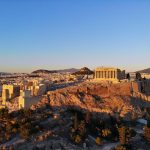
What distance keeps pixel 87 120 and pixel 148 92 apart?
23793 mm

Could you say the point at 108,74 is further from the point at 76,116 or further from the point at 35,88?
the point at 76,116

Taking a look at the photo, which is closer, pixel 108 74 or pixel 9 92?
pixel 9 92

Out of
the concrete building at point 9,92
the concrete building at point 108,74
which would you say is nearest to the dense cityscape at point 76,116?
the concrete building at point 9,92

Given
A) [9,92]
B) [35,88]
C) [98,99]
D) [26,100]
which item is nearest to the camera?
[26,100]

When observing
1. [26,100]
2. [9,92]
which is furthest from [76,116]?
[9,92]

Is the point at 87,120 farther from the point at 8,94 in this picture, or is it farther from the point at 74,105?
the point at 8,94

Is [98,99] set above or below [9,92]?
below

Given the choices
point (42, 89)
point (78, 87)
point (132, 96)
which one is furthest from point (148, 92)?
point (42, 89)

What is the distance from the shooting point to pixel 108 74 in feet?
216

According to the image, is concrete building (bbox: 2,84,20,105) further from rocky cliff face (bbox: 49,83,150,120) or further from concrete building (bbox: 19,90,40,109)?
rocky cliff face (bbox: 49,83,150,120)

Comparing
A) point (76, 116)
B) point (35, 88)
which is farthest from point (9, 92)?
point (76, 116)

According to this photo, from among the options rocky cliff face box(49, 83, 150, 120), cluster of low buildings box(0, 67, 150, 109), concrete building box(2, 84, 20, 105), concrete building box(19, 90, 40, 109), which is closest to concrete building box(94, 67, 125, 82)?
cluster of low buildings box(0, 67, 150, 109)

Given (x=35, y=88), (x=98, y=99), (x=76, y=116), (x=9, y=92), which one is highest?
(x=35, y=88)

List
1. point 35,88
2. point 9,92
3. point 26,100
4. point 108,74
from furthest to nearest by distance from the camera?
point 108,74
point 9,92
point 35,88
point 26,100
